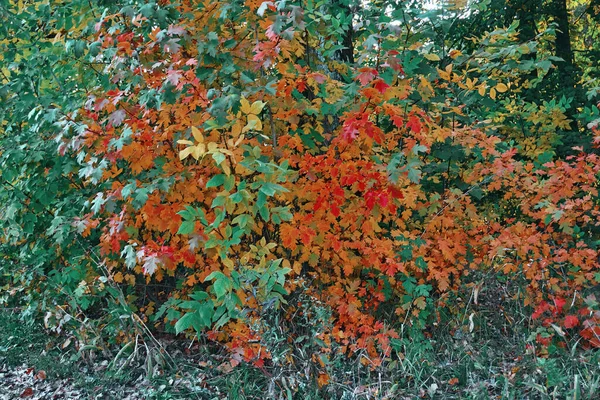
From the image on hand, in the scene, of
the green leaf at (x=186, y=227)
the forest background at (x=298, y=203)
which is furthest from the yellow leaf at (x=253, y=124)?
the green leaf at (x=186, y=227)

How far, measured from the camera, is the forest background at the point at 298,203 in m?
3.49

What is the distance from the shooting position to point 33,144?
4.66 meters

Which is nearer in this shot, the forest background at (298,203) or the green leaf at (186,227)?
the green leaf at (186,227)

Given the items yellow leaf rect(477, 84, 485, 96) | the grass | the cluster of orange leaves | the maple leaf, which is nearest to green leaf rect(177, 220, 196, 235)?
the cluster of orange leaves

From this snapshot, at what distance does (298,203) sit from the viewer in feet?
13.0

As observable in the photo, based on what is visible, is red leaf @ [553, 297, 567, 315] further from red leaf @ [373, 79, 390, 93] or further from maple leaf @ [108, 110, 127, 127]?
maple leaf @ [108, 110, 127, 127]

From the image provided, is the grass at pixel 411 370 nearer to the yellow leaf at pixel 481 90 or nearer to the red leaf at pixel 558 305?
the red leaf at pixel 558 305

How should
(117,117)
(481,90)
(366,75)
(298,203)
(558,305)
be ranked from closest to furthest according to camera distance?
(366,75), (117,117), (558,305), (298,203), (481,90)

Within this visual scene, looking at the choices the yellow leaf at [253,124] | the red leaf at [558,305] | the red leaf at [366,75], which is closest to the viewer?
the yellow leaf at [253,124]

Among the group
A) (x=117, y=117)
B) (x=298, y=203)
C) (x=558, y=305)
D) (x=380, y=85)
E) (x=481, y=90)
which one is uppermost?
(x=117, y=117)

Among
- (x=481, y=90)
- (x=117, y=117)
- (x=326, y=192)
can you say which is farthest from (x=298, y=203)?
(x=481, y=90)

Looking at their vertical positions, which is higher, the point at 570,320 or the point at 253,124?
the point at 253,124

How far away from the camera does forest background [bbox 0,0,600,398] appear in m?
3.49

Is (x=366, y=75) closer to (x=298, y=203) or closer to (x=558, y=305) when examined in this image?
(x=298, y=203)
